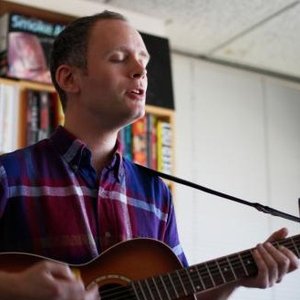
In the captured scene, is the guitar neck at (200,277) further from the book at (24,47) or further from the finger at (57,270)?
the book at (24,47)

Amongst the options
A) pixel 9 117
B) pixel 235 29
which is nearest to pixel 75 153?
pixel 9 117

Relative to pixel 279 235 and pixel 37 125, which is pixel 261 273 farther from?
pixel 37 125

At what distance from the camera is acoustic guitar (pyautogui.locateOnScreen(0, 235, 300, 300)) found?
92cm

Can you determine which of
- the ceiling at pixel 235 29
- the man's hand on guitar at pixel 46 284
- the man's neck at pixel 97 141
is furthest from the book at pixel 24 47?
the man's hand on guitar at pixel 46 284

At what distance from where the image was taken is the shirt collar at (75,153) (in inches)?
41.1

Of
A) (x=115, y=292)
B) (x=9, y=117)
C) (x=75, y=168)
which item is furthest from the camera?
(x=9, y=117)

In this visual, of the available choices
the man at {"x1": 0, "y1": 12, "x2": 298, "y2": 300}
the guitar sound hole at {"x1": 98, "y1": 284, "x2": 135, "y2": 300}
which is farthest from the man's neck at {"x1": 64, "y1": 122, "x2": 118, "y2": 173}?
the guitar sound hole at {"x1": 98, "y1": 284, "x2": 135, "y2": 300}

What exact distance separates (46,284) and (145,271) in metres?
0.23

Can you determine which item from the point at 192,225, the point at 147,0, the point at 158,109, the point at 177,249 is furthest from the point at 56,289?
the point at 192,225

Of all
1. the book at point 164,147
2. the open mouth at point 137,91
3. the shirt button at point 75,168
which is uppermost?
the book at point 164,147

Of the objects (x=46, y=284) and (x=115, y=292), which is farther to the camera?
(x=115, y=292)

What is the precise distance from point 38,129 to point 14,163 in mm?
998

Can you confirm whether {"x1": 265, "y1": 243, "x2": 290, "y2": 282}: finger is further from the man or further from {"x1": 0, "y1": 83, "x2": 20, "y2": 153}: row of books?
{"x1": 0, "y1": 83, "x2": 20, "y2": 153}: row of books

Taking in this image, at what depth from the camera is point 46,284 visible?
0.81m
